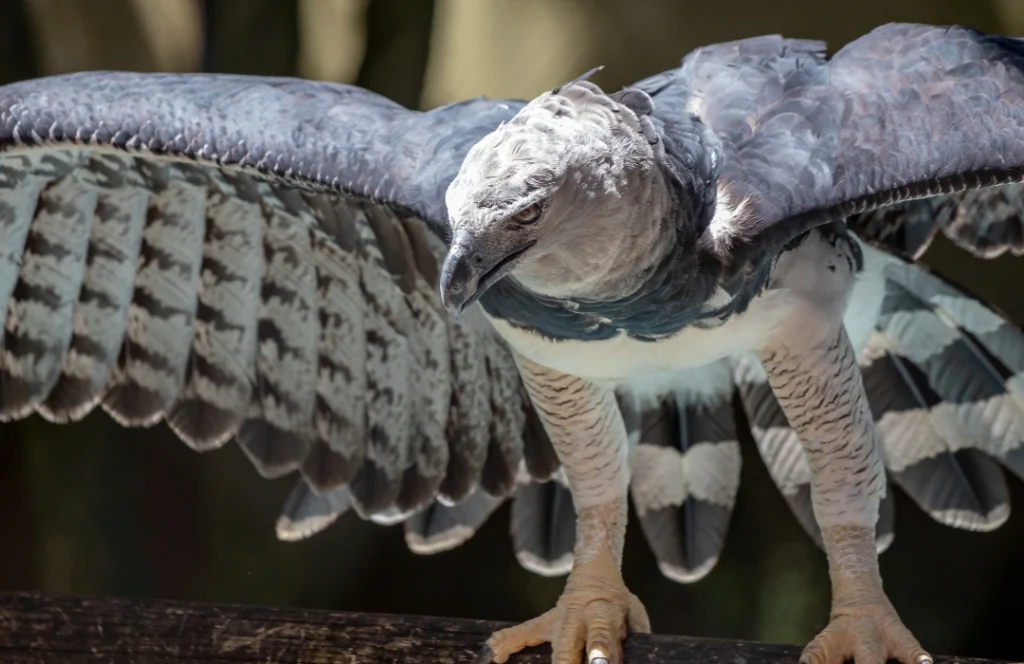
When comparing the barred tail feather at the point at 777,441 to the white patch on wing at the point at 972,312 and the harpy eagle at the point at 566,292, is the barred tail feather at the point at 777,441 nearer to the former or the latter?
the harpy eagle at the point at 566,292

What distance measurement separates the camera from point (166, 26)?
140 inches

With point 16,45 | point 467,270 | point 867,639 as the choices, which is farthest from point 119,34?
point 867,639

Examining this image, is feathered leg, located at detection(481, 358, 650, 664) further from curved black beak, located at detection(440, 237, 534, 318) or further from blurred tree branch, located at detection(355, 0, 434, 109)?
blurred tree branch, located at detection(355, 0, 434, 109)

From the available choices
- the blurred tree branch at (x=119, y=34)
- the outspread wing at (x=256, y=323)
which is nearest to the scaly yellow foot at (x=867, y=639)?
the outspread wing at (x=256, y=323)

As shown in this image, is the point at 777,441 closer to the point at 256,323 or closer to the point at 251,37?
the point at 256,323

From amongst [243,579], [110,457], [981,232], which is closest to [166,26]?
[110,457]

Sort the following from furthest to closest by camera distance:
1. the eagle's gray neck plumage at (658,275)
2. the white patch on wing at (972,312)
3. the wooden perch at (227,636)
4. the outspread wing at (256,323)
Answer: the white patch on wing at (972,312) → the outspread wing at (256,323) → the wooden perch at (227,636) → the eagle's gray neck plumage at (658,275)

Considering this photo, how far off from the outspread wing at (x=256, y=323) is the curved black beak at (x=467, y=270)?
0.79 m

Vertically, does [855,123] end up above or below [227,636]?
above

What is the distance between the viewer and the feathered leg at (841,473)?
6.64 ft

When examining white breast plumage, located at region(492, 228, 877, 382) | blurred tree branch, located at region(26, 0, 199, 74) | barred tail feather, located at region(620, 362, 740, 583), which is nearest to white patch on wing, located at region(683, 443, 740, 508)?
barred tail feather, located at region(620, 362, 740, 583)

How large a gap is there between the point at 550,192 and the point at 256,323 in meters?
1.19

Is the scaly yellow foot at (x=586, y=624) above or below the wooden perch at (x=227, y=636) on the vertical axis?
above

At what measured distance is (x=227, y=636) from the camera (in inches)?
85.0
